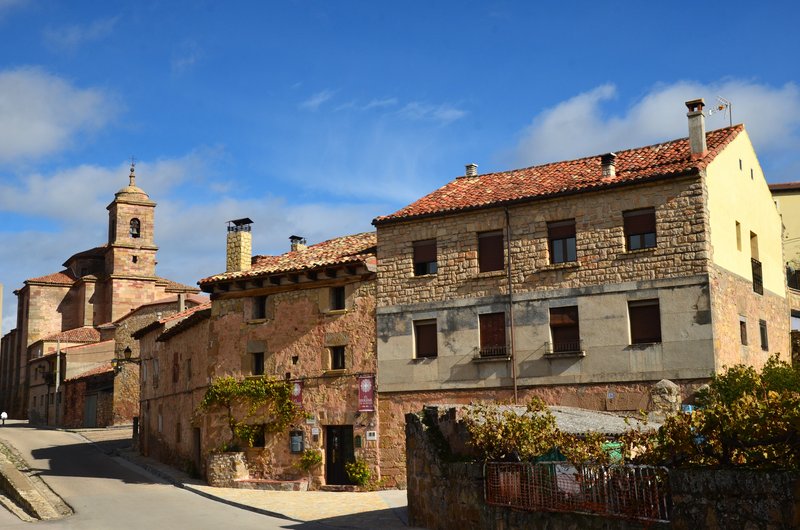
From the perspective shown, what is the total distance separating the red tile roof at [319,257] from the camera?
28.0 m

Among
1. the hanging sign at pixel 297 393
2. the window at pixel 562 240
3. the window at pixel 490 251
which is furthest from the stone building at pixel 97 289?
the window at pixel 562 240

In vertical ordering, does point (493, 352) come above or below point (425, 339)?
below

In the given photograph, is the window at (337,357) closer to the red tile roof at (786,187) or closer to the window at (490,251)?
the window at (490,251)

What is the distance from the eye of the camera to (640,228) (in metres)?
24.1

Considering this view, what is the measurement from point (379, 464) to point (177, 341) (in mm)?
12050

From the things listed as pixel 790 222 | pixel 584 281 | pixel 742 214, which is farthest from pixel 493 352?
pixel 790 222

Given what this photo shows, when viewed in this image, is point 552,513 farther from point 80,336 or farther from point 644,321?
point 80,336

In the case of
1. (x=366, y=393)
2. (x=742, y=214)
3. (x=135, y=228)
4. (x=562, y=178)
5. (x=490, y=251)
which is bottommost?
(x=366, y=393)

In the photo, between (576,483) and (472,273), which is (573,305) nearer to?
(472,273)

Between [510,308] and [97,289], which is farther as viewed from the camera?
[97,289]

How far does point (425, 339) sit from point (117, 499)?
986 cm

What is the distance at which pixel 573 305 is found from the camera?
2467 cm

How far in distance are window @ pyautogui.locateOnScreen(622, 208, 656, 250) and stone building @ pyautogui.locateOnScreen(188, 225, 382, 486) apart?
7.91 meters

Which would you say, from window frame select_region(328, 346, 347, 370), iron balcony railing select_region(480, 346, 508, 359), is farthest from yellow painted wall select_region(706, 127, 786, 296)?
window frame select_region(328, 346, 347, 370)
